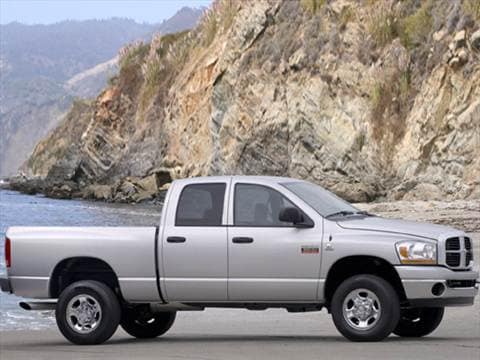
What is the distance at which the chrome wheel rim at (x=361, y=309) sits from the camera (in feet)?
40.0

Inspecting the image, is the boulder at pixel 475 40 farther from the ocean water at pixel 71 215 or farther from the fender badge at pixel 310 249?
the fender badge at pixel 310 249

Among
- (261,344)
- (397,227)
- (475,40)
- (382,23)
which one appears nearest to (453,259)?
(397,227)

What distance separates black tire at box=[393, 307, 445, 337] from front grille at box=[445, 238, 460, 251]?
1.17m

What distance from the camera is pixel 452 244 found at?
483 inches

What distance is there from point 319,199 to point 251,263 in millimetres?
1064

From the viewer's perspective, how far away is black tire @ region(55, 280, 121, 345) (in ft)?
42.3

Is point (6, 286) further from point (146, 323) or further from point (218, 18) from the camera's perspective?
point (218, 18)

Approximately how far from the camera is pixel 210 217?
42.2ft

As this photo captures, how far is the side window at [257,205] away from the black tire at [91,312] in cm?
162

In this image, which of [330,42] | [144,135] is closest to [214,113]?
[330,42]

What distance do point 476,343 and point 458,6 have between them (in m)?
39.8

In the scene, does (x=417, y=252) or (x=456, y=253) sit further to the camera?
(x=456, y=253)

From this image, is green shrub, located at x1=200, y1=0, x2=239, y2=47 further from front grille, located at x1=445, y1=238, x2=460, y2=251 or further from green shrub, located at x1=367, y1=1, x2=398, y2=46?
front grille, located at x1=445, y1=238, x2=460, y2=251

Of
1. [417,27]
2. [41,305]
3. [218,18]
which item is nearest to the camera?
[41,305]
